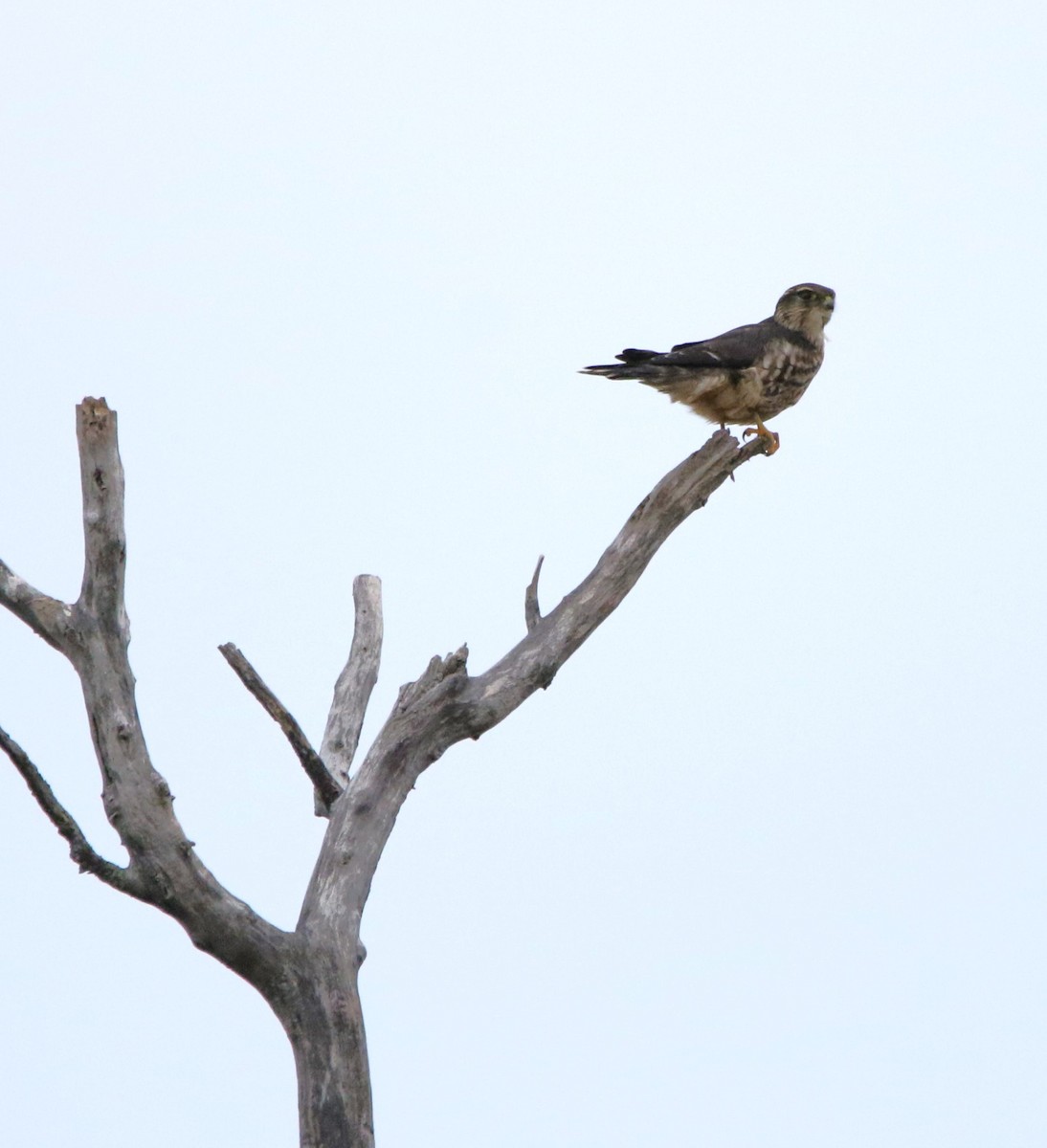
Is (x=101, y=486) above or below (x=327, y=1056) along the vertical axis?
above

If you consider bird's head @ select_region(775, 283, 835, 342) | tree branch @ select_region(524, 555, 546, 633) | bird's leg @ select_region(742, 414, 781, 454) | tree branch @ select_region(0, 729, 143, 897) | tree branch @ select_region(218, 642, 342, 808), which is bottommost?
tree branch @ select_region(0, 729, 143, 897)

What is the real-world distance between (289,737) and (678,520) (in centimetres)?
168

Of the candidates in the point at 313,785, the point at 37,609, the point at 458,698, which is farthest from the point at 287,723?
the point at 37,609

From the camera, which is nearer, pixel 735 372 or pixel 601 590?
pixel 601 590

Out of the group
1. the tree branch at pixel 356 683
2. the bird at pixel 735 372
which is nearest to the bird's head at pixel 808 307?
the bird at pixel 735 372

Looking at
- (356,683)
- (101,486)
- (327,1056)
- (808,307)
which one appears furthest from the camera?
(808,307)

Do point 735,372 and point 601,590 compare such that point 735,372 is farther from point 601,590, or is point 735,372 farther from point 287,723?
point 287,723

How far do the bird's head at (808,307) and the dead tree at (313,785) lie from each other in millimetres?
2553

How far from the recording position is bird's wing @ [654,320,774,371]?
6.41 m

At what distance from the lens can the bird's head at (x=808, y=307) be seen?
23.3 ft

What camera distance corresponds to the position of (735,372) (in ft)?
21.2

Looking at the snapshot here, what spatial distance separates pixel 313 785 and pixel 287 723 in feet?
1.13

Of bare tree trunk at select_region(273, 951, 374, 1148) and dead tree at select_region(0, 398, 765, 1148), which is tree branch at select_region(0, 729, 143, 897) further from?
bare tree trunk at select_region(273, 951, 374, 1148)

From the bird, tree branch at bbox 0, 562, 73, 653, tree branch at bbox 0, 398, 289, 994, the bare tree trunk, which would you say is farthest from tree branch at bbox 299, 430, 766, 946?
tree branch at bbox 0, 562, 73, 653
